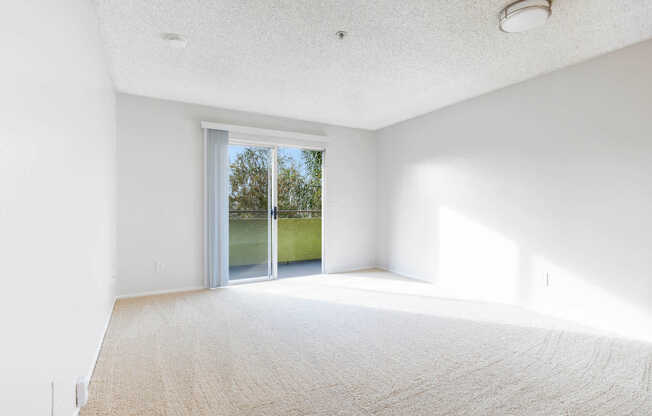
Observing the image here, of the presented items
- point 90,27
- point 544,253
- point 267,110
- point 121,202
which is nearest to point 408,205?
point 544,253

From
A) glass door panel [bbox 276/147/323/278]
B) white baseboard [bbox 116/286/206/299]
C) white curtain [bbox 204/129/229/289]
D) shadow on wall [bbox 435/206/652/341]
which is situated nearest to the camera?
shadow on wall [bbox 435/206/652/341]

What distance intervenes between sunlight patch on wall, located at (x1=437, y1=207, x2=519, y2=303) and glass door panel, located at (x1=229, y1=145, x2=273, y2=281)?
256 centimetres

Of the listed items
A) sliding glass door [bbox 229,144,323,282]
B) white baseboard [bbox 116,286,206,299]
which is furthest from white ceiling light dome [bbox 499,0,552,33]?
white baseboard [bbox 116,286,206,299]

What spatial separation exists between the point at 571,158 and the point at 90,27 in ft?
13.7

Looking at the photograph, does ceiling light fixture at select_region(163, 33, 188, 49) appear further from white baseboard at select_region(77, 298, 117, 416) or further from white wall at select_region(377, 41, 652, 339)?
white wall at select_region(377, 41, 652, 339)

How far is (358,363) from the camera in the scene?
2285 millimetres

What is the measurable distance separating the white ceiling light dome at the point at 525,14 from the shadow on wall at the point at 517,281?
230 cm

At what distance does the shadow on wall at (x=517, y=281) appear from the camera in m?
2.89

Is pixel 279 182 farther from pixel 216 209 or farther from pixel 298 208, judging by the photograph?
pixel 216 209

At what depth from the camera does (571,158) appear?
10.4 ft

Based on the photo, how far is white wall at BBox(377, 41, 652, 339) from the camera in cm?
278

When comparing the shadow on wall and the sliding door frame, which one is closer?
the shadow on wall

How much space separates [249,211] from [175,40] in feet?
8.34

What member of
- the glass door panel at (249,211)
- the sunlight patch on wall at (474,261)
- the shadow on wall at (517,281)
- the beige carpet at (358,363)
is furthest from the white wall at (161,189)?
the shadow on wall at (517,281)
